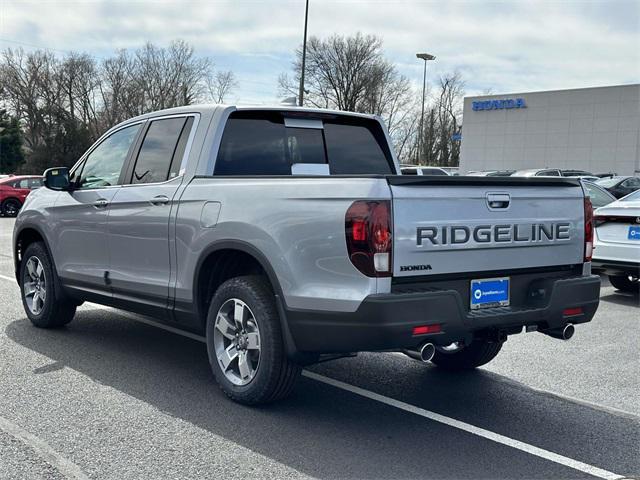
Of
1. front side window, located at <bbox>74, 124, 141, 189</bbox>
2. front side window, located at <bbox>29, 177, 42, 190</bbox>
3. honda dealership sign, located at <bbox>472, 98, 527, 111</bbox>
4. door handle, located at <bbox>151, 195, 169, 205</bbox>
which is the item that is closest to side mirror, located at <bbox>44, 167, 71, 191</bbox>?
front side window, located at <bbox>74, 124, 141, 189</bbox>

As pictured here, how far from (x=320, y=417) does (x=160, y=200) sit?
1986 millimetres

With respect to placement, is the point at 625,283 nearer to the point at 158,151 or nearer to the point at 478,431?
the point at 478,431

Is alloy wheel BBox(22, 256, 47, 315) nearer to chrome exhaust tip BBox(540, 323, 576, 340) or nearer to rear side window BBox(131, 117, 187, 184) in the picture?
rear side window BBox(131, 117, 187, 184)

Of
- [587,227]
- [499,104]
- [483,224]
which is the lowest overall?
[587,227]

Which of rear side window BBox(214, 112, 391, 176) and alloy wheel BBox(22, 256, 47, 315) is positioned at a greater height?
rear side window BBox(214, 112, 391, 176)

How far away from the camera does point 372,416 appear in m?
4.41

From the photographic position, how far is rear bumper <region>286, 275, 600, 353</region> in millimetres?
3715

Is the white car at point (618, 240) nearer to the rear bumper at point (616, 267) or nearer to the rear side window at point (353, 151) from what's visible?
the rear bumper at point (616, 267)

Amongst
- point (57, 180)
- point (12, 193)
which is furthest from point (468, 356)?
point (12, 193)

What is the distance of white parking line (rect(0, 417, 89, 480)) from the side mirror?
8.65 ft

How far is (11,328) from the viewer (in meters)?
6.67

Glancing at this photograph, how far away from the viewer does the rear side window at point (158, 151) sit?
210 inches

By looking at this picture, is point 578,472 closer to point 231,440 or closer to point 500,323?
point 500,323

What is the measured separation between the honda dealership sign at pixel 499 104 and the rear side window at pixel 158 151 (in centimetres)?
4895
